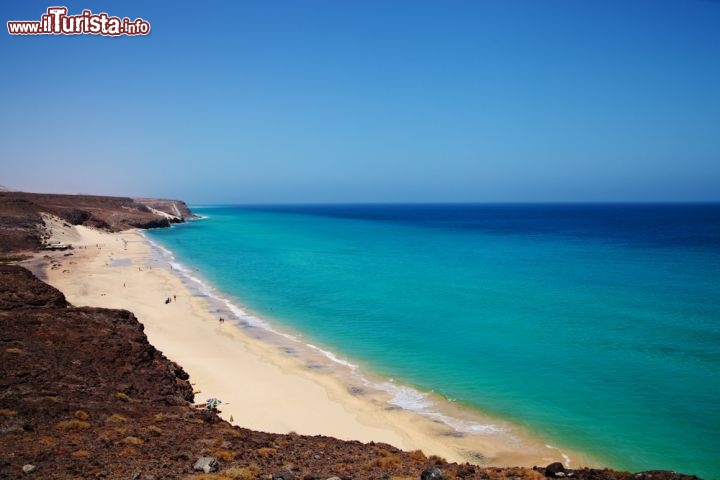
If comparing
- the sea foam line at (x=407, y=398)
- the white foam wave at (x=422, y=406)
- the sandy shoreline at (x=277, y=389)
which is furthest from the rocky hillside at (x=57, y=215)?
Answer: the white foam wave at (x=422, y=406)

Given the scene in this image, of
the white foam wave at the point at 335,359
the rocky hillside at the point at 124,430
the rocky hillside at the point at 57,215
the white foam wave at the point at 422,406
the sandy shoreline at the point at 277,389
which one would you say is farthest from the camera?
the rocky hillside at the point at 57,215

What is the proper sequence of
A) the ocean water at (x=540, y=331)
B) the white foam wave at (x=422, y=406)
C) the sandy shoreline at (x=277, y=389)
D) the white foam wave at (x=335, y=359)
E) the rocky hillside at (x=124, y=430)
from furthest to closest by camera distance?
1. the white foam wave at (x=335, y=359)
2. the ocean water at (x=540, y=331)
3. the white foam wave at (x=422, y=406)
4. the sandy shoreline at (x=277, y=389)
5. the rocky hillside at (x=124, y=430)

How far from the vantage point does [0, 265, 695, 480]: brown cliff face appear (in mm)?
10750

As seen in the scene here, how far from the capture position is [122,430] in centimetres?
1263

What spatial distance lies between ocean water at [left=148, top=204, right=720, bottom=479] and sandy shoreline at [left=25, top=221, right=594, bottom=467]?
5.77 feet

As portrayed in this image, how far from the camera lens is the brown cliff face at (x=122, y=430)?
10750mm

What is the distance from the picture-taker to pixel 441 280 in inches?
2067

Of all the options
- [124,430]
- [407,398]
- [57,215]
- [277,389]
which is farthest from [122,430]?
[57,215]

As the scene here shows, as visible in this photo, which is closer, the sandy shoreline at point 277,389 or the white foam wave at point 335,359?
the sandy shoreline at point 277,389

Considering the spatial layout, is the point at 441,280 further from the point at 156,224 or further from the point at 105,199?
the point at 105,199

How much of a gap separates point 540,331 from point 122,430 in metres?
27.7

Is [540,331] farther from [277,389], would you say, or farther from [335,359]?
[277,389]

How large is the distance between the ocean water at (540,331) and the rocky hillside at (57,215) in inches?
852

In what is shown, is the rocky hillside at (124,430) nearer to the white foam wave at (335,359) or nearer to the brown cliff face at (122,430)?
the brown cliff face at (122,430)
